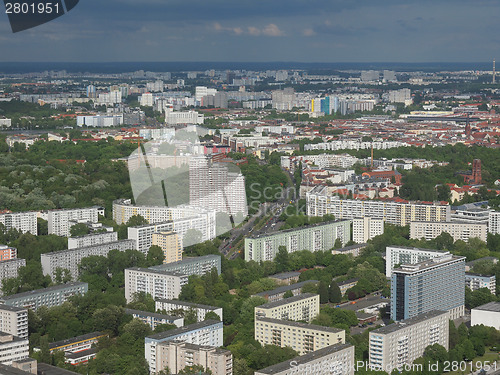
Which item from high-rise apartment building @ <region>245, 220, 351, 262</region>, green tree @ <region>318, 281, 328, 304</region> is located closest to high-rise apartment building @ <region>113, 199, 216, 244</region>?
high-rise apartment building @ <region>245, 220, 351, 262</region>

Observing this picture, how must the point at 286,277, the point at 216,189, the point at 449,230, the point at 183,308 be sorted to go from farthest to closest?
the point at 216,189
the point at 449,230
the point at 286,277
the point at 183,308

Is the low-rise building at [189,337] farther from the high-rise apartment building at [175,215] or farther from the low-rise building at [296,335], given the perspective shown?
the high-rise apartment building at [175,215]

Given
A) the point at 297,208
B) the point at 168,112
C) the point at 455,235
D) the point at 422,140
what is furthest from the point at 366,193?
the point at 168,112

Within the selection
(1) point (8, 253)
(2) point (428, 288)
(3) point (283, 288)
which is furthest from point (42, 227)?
(2) point (428, 288)

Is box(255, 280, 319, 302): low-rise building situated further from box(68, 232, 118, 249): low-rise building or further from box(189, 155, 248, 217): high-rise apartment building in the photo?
box(189, 155, 248, 217): high-rise apartment building

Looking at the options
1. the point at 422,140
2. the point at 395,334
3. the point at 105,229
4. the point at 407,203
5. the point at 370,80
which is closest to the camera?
the point at 395,334

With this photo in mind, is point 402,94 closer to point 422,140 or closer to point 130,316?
point 422,140

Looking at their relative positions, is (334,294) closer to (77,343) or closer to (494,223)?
(77,343)
